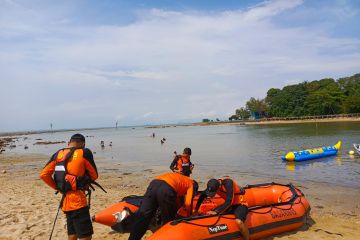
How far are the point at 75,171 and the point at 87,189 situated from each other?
362mm

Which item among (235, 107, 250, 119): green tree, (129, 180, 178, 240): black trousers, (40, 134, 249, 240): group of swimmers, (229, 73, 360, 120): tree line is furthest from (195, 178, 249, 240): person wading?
(235, 107, 250, 119): green tree

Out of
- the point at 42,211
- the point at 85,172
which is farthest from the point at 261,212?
the point at 42,211

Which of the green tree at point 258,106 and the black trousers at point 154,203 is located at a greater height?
the green tree at point 258,106

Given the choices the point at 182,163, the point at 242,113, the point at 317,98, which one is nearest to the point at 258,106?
the point at 242,113

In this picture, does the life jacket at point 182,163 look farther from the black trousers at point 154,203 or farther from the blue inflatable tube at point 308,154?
the blue inflatable tube at point 308,154

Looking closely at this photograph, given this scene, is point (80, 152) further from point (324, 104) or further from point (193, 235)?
point (324, 104)

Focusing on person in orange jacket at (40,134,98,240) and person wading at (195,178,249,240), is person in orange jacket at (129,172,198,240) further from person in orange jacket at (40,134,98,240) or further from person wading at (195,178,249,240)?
person in orange jacket at (40,134,98,240)

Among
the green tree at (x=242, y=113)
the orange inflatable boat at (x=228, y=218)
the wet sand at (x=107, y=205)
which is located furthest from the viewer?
the green tree at (x=242, y=113)

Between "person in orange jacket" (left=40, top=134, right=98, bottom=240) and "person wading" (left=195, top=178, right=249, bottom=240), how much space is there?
212 cm

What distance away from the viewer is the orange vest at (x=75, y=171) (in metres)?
4.70

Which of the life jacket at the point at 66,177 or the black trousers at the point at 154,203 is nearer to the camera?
the life jacket at the point at 66,177

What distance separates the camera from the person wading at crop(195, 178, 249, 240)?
584 cm

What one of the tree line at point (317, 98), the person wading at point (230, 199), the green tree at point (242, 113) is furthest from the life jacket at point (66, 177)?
the green tree at point (242, 113)

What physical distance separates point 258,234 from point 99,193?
613 centimetres
